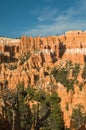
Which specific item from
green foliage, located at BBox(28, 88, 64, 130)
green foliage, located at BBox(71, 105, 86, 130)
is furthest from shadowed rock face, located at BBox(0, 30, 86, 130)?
green foliage, located at BBox(71, 105, 86, 130)

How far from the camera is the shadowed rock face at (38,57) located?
9806 centimetres

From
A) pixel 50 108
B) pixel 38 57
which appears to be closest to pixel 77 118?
pixel 50 108

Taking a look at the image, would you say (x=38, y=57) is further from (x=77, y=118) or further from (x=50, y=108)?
(x=50, y=108)

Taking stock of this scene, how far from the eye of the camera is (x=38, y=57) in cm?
11556

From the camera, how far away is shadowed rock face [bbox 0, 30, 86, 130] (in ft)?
322

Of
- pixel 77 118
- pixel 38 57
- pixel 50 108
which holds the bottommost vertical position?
pixel 77 118

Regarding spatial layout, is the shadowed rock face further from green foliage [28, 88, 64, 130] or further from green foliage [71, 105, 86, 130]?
green foliage [71, 105, 86, 130]

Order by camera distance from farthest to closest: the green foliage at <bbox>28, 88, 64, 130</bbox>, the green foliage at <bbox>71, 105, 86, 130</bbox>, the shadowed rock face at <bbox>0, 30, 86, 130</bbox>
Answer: the shadowed rock face at <bbox>0, 30, 86, 130</bbox> < the green foliage at <bbox>71, 105, 86, 130</bbox> < the green foliage at <bbox>28, 88, 64, 130</bbox>

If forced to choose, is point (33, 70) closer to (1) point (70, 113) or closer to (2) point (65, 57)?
(2) point (65, 57)

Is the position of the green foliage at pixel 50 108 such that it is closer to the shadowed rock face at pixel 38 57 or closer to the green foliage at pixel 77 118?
the green foliage at pixel 77 118

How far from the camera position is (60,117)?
2648 inches

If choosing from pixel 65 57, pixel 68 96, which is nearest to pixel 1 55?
pixel 65 57

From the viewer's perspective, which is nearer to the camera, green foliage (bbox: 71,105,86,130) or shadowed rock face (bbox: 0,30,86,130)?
green foliage (bbox: 71,105,86,130)

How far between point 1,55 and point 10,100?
290 ft
